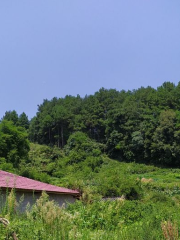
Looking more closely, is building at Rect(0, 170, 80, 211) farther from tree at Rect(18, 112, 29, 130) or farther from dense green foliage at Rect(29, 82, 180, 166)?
tree at Rect(18, 112, 29, 130)

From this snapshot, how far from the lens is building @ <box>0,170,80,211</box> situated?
25.9 feet

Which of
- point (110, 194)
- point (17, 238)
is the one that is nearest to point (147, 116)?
point (110, 194)

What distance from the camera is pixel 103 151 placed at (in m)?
53.3

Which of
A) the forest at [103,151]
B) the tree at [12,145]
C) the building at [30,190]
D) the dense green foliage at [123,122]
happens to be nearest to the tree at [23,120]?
the forest at [103,151]

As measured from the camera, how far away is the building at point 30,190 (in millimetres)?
7898

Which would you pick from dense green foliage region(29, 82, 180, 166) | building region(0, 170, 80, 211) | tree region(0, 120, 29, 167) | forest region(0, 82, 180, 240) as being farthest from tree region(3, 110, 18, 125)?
building region(0, 170, 80, 211)

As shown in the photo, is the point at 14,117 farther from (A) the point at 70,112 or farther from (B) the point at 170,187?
(B) the point at 170,187

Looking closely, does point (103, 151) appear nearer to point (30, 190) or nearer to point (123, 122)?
point (123, 122)

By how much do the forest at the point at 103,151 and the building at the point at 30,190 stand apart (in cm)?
166

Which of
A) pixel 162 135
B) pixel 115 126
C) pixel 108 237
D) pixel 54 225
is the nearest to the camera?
pixel 54 225

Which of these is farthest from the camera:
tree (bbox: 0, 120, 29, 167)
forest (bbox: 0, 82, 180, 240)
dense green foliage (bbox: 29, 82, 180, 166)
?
dense green foliage (bbox: 29, 82, 180, 166)

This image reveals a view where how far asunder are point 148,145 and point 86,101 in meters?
22.7

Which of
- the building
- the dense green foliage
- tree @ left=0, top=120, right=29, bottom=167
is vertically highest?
the dense green foliage

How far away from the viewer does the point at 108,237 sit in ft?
12.6
